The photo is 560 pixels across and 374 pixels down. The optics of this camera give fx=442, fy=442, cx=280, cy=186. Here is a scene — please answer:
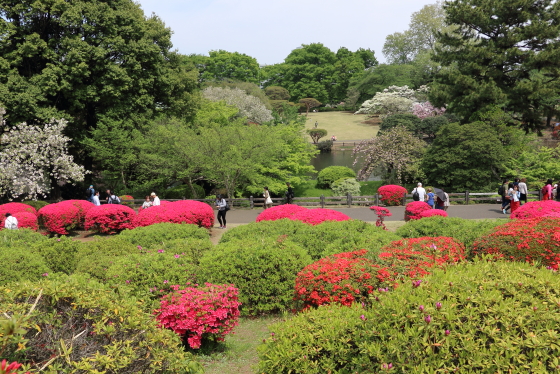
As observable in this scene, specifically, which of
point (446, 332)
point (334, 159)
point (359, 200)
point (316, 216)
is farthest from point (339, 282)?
point (334, 159)

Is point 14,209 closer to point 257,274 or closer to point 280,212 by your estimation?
point 280,212

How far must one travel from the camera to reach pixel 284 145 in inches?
1130

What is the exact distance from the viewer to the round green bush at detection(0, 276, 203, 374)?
3990 millimetres

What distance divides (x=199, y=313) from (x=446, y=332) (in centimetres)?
365

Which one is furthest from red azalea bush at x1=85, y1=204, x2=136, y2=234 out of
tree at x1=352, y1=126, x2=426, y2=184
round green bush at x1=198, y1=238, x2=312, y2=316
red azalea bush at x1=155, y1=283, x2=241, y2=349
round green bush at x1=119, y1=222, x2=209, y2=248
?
tree at x1=352, y1=126, x2=426, y2=184

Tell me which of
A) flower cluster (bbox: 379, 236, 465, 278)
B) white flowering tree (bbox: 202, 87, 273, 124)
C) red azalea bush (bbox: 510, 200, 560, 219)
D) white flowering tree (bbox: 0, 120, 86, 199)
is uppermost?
white flowering tree (bbox: 202, 87, 273, 124)

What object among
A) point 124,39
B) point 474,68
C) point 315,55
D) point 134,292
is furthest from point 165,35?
point 315,55

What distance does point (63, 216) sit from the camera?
16391 mm

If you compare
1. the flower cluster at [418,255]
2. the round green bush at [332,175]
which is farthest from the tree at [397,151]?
the flower cluster at [418,255]

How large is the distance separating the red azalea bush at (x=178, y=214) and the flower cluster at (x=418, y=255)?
8970 millimetres

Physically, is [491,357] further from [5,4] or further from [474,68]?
[474,68]

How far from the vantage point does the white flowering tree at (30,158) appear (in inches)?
816

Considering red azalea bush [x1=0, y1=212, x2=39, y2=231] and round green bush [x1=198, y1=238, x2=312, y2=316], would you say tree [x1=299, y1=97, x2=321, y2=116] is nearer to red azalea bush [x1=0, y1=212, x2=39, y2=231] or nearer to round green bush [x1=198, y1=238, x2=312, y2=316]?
red azalea bush [x1=0, y1=212, x2=39, y2=231]

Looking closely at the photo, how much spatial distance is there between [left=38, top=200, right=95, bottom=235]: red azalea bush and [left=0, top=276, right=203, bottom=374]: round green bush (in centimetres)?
1243
